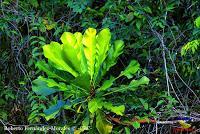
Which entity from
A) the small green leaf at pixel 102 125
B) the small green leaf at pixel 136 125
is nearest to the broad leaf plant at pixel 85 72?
the small green leaf at pixel 102 125

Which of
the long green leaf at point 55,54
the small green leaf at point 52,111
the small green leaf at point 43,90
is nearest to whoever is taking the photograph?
the long green leaf at point 55,54

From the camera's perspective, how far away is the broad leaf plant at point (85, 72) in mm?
1704

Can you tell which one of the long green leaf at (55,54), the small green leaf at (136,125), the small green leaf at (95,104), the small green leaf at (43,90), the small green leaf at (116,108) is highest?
the long green leaf at (55,54)

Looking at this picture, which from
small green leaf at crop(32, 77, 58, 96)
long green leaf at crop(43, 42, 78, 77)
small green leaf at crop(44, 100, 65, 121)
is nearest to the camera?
long green leaf at crop(43, 42, 78, 77)

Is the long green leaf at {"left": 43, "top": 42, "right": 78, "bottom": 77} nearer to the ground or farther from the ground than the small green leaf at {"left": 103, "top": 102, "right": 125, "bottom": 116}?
farther from the ground

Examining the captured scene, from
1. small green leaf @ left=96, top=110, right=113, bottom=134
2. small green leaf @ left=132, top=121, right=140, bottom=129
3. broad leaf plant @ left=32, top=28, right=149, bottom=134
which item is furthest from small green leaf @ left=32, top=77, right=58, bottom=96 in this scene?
small green leaf @ left=132, top=121, right=140, bottom=129

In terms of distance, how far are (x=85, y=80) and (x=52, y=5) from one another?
1.26m

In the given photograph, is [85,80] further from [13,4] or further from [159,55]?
[13,4]

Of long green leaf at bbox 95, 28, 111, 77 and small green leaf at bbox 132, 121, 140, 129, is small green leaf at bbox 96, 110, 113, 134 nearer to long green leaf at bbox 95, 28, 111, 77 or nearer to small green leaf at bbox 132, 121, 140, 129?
small green leaf at bbox 132, 121, 140, 129

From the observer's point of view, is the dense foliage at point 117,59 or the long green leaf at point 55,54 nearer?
the long green leaf at point 55,54

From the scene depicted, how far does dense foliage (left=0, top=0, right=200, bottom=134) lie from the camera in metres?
1.99

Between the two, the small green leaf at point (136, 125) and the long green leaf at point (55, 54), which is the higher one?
the long green leaf at point (55, 54)

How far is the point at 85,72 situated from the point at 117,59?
0.47 metres

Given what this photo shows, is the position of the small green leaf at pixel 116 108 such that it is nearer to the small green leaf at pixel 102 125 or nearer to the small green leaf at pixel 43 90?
the small green leaf at pixel 102 125
